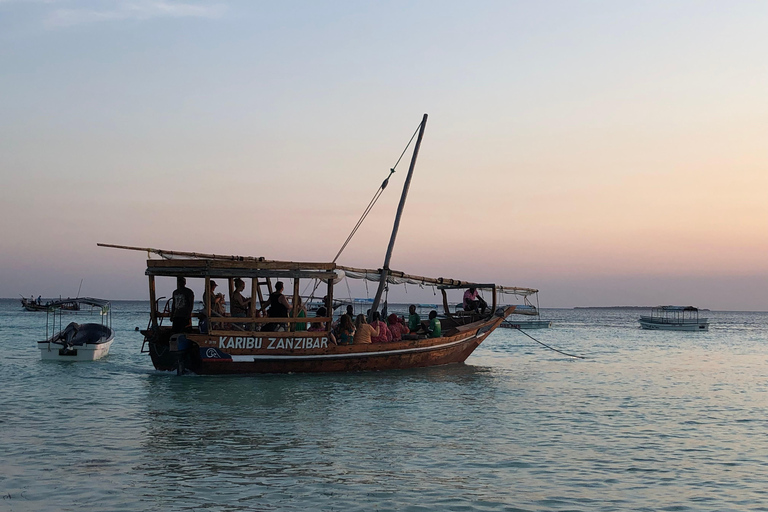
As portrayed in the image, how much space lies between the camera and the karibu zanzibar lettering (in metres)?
18.1

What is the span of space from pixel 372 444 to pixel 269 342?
7.99 metres

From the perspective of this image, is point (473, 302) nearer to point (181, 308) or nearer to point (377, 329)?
point (377, 329)

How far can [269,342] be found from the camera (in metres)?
18.3

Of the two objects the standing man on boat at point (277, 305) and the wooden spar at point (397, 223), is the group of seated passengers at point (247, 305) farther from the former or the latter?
the wooden spar at point (397, 223)

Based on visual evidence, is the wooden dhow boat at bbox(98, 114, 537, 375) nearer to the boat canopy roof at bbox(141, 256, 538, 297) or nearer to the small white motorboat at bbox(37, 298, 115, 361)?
the boat canopy roof at bbox(141, 256, 538, 297)

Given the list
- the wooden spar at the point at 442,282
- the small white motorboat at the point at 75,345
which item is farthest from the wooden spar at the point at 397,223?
the small white motorboat at the point at 75,345

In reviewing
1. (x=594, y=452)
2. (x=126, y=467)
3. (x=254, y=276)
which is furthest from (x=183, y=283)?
(x=594, y=452)

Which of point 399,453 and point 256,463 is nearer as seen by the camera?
point 256,463

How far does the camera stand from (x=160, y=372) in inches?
814

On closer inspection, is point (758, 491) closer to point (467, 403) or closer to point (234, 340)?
point (467, 403)

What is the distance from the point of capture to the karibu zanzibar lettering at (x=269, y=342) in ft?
59.3

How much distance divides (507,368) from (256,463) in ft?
61.0

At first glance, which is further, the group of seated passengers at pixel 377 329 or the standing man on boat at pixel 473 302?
the standing man on boat at pixel 473 302

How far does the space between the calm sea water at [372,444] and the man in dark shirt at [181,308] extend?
145 cm
